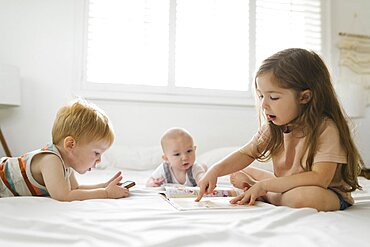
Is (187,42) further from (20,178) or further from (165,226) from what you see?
(165,226)

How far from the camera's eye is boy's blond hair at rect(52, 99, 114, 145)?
1.11 metres

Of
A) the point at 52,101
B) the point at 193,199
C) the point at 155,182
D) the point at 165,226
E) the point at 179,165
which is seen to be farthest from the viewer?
the point at 52,101

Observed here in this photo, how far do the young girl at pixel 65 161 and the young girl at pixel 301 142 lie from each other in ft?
1.09

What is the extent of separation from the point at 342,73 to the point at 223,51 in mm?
1002

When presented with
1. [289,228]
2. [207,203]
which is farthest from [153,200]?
[289,228]

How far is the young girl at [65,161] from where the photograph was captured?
1.03 metres

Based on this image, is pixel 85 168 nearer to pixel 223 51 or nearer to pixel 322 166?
pixel 322 166

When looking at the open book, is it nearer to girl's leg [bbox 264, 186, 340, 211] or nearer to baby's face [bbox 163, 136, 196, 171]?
girl's leg [bbox 264, 186, 340, 211]

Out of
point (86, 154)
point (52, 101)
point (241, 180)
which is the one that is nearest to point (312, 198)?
point (241, 180)

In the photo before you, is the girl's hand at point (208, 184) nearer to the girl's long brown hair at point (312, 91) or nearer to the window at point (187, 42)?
the girl's long brown hair at point (312, 91)

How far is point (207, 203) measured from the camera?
97cm

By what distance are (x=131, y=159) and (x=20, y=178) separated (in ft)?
3.79

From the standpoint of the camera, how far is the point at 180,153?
1.56 metres

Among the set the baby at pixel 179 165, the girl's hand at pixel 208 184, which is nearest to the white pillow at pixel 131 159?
the baby at pixel 179 165
